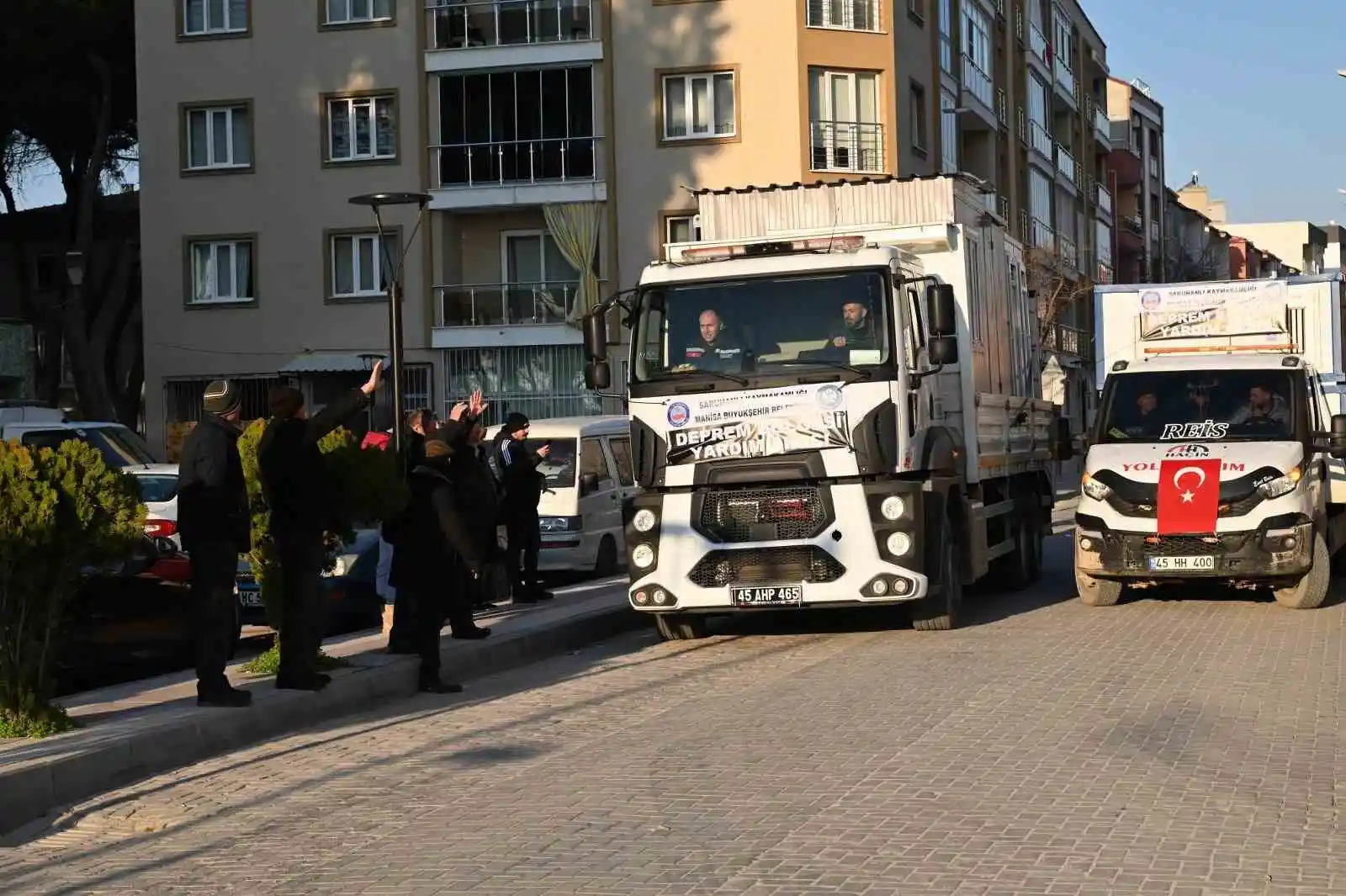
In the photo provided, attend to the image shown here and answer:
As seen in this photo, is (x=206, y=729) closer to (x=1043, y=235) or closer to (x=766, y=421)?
(x=766, y=421)

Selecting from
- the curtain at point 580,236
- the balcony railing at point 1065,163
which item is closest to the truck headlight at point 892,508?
the curtain at point 580,236

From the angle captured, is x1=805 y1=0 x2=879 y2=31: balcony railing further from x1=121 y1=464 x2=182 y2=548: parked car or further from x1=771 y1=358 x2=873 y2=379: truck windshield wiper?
x1=771 y1=358 x2=873 y2=379: truck windshield wiper

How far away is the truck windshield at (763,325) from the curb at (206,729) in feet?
8.27

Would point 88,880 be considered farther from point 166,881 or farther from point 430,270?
point 430,270

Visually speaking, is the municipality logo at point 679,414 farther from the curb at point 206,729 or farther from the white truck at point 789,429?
the curb at point 206,729

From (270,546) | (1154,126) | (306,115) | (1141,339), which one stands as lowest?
(270,546)

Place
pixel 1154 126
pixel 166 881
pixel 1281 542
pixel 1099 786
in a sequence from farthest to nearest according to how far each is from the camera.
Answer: pixel 1154 126 → pixel 1281 542 → pixel 1099 786 → pixel 166 881

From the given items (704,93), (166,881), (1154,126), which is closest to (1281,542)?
(166,881)

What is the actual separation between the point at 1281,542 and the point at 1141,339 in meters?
4.99

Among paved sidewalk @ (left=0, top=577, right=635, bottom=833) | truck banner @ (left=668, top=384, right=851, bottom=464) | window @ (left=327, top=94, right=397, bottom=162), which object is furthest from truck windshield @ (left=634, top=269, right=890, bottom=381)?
window @ (left=327, top=94, right=397, bottom=162)

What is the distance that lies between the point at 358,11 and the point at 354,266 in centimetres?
557

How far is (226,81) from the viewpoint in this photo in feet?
134

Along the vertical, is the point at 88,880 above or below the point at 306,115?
below

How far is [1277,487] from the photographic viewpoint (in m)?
15.2
